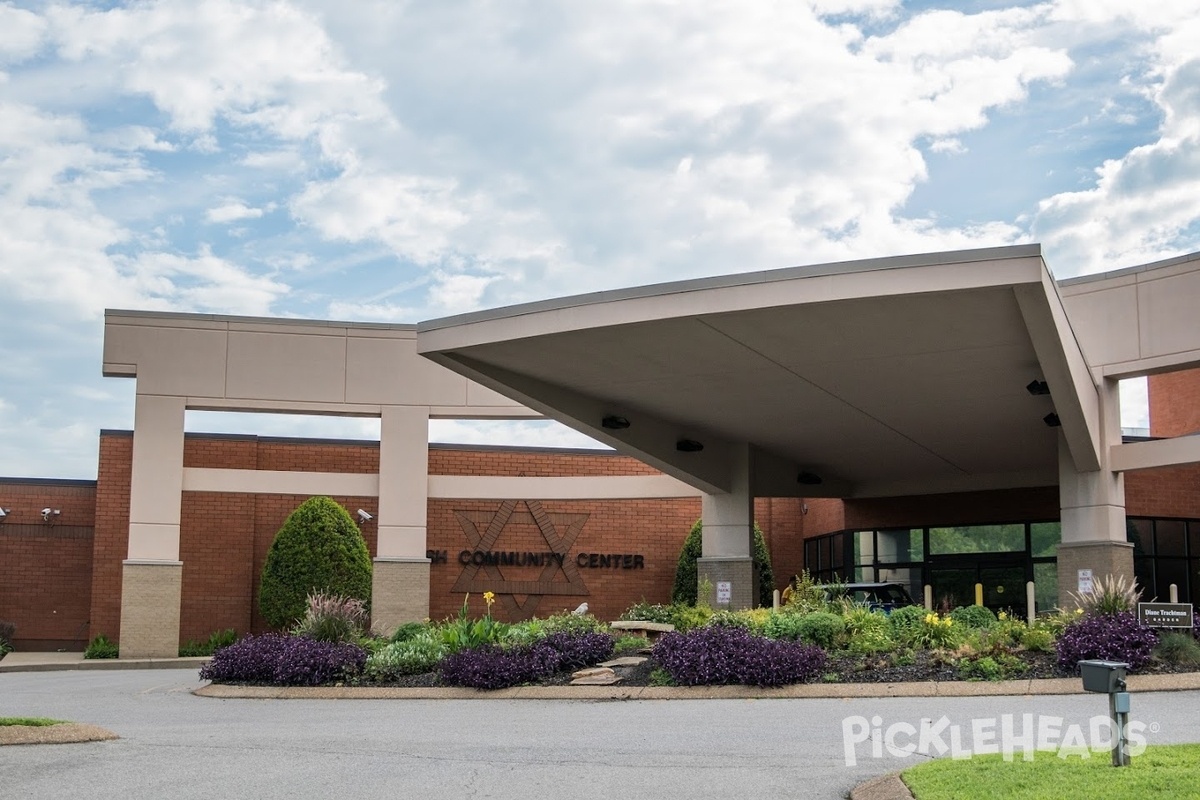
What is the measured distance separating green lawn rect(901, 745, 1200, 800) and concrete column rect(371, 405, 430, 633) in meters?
18.3

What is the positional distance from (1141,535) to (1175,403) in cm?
557

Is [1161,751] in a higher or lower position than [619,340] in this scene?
lower

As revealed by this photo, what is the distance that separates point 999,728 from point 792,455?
15.5 metres

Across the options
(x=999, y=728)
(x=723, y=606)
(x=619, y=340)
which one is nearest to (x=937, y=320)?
(x=619, y=340)

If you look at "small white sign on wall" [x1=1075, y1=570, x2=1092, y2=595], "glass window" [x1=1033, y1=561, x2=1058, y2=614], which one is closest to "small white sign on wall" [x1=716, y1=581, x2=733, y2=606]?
"small white sign on wall" [x1=1075, y1=570, x2=1092, y2=595]

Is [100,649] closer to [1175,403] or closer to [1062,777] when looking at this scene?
[1062,777]

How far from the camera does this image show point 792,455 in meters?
26.6

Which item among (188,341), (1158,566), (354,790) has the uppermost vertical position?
(188,341)

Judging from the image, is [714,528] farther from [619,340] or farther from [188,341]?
[188,341]

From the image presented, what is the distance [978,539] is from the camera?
29.0 metres

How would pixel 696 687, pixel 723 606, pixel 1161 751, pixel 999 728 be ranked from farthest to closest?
1. pixel 723 606
2. pixel 696 687
3. pixel 999 728
4. pixel 1161 751

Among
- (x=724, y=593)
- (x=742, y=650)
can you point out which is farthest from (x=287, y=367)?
(x=742, y=650)

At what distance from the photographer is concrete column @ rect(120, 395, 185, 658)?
25516mm

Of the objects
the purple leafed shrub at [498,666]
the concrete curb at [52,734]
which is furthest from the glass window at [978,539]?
the concrete curb at [52,734]
